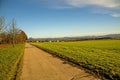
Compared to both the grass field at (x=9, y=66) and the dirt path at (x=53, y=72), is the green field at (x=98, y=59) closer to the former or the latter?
the dirt path at (x=53, y=72)

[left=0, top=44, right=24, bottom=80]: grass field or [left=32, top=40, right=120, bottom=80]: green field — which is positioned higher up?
[left=32, top=40, right=120, bottom=80]: green field

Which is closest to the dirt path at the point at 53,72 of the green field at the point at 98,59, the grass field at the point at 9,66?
the grass field at the point at 9,66

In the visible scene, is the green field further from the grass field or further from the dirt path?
the grass field

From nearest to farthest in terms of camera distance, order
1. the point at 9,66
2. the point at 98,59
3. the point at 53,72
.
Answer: the point at 53,72 < the point at 9,66 < the point at 98,59

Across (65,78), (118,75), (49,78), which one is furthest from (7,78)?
(118,75)

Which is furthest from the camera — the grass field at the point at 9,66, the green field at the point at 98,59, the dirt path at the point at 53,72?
the green field at the point at 98,59

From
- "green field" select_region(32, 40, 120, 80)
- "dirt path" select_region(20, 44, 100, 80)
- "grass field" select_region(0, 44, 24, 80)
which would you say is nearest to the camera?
"dirt path" select_region(20, 44, 100, 80)

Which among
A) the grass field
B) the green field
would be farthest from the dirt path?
the green field

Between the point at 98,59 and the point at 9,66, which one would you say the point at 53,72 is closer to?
the point at 9,66

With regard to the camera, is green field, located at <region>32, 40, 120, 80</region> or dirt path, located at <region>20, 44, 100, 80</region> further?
green field, located at <region>32, 40, 120, 80</region>

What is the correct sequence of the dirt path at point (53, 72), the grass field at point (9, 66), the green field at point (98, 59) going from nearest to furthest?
1. the dirt path at point (53, 72)
2. the grass field at point (9, 66)
3. the green field at point (98, 59)

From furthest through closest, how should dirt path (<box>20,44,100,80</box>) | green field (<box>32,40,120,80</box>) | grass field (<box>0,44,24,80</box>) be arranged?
green field (<box>32,40,120,80</box>)
grass field (<box>0,44,24,80</box>)
dirt path (<box>20,44,100,80</box>)

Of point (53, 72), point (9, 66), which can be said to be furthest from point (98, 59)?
point (9, 66)

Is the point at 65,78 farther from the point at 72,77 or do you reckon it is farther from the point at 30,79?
the point at 30,79
